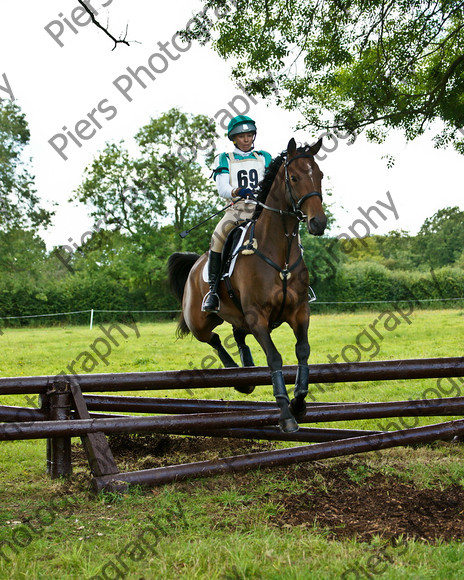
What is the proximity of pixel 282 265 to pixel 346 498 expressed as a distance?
190 cm

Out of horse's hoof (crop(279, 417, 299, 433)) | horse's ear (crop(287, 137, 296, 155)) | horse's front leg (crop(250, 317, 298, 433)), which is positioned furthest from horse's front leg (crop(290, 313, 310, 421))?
horse's ear (crop(287, 137, 296, 155))

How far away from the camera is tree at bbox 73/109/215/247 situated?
31688mm

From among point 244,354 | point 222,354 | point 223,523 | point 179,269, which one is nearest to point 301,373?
point 223,523

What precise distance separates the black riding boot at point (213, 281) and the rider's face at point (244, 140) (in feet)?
3.40

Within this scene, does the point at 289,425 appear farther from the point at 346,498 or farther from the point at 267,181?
the point at 267,181

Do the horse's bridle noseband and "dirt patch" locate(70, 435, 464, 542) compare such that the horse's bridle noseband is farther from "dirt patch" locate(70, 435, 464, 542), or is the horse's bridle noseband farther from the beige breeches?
"dirt patch" locate(70, 435, 464, 542)

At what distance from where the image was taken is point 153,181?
107ft

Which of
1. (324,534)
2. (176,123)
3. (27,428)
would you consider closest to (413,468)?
(324,534)

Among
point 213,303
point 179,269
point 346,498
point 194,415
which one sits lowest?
point 346,498

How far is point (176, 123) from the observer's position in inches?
A: 1315

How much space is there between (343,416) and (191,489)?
63.5 inches

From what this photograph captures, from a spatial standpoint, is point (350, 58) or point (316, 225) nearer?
point (316, 225)

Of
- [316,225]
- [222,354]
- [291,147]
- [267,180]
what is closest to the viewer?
[316,225]

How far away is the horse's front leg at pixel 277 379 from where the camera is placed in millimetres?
4082
